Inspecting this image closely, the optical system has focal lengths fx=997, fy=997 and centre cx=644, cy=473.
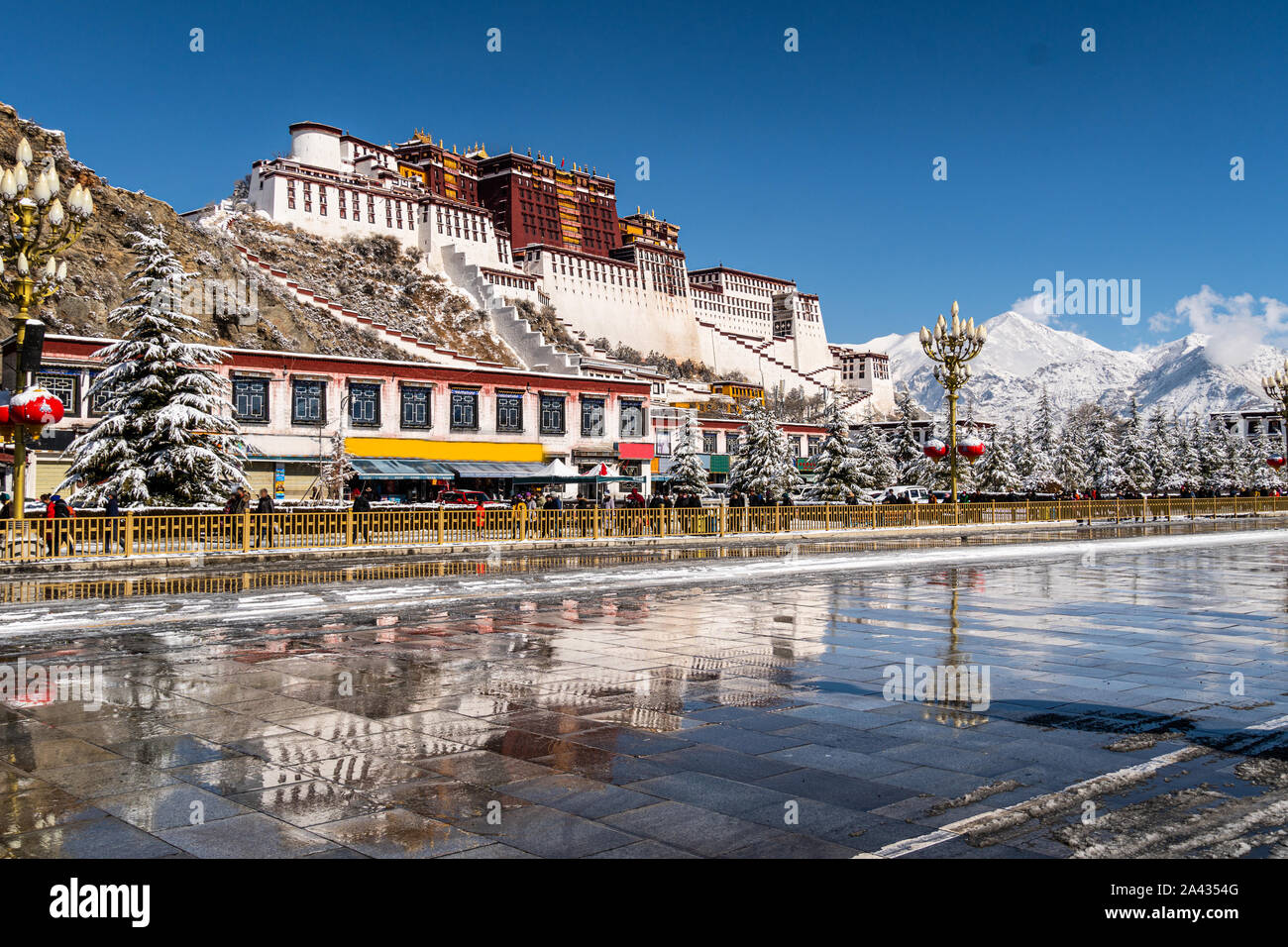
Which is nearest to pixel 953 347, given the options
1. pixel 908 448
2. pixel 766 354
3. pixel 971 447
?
pixel 971 447

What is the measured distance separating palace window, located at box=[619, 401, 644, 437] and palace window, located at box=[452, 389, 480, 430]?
31.7ft

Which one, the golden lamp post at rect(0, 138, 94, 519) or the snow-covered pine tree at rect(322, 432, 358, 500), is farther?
the snow-covered pine tree at rect(322, 432, 358, 500)

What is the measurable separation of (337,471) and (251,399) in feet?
16.7

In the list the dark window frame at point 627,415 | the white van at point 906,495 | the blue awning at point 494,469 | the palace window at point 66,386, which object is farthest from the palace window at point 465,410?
the white van at point 906,495

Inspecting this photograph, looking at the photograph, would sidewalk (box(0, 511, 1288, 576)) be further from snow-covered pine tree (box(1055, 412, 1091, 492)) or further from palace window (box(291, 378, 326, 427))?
snow-covered pine tree (box(1055, 412, 1091, 492))

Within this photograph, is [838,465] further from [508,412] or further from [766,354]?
[766,354]

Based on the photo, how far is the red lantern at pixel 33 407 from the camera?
→ 1945 centimetres

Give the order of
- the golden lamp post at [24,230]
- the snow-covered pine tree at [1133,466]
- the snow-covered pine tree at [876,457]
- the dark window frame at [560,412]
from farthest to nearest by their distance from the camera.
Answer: the snow-covered pine tree at [1133,466]
the snow-covered pine tree at [876,457]
the dark window frame at [560,412]
the golden lamp post at [24,230]

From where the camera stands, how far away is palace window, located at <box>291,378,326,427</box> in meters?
45.5

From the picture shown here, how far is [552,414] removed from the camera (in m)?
54.1

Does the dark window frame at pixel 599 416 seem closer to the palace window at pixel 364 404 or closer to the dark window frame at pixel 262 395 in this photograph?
the palace window at pixel 364 404

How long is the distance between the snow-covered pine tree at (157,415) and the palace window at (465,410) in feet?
63.5

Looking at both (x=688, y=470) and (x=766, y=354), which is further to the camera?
(x=766, y=354)

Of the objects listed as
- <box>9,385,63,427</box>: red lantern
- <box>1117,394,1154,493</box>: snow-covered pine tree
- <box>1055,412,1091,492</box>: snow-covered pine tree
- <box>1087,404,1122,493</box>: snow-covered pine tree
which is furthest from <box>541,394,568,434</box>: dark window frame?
<box>1117,394,1154,493</box>: snow-covered pine tree
